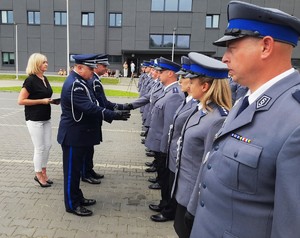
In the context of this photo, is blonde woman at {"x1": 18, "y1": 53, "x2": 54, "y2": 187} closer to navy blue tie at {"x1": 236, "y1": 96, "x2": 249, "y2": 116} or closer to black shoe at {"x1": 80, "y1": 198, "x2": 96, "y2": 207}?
black shoe at {"x1": 80, "y1": 198, "x2": 96, "y2": 207}

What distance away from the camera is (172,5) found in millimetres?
35812

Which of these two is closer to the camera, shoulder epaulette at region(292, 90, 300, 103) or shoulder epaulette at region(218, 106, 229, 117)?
shoulder epaulette at region(292, 90, 300, 103)

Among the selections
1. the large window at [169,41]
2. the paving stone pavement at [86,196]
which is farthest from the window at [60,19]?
the paving stone pavement at [86,196]

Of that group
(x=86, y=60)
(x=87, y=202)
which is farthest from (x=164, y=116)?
(x=87, y=202)

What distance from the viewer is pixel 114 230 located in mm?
3648

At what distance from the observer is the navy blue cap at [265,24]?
136 cm

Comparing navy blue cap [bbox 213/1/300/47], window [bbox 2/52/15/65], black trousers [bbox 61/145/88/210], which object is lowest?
window [bbox 2/52/15/65]

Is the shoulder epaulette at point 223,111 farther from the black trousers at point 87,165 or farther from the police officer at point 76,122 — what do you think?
the black trousers at point 87,165

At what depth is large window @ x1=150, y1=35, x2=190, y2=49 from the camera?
120 ft

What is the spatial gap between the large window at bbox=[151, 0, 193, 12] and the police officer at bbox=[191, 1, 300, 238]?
36.4m

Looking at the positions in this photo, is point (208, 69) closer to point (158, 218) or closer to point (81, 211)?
point (158, 218)

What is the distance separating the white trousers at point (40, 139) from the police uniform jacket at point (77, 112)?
93 cm

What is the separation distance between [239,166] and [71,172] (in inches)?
117

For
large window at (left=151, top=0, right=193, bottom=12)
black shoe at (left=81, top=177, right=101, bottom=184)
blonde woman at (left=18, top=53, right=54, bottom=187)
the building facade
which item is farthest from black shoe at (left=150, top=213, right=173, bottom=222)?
large window at (left=151, top=0, right=193, bottom=12)
